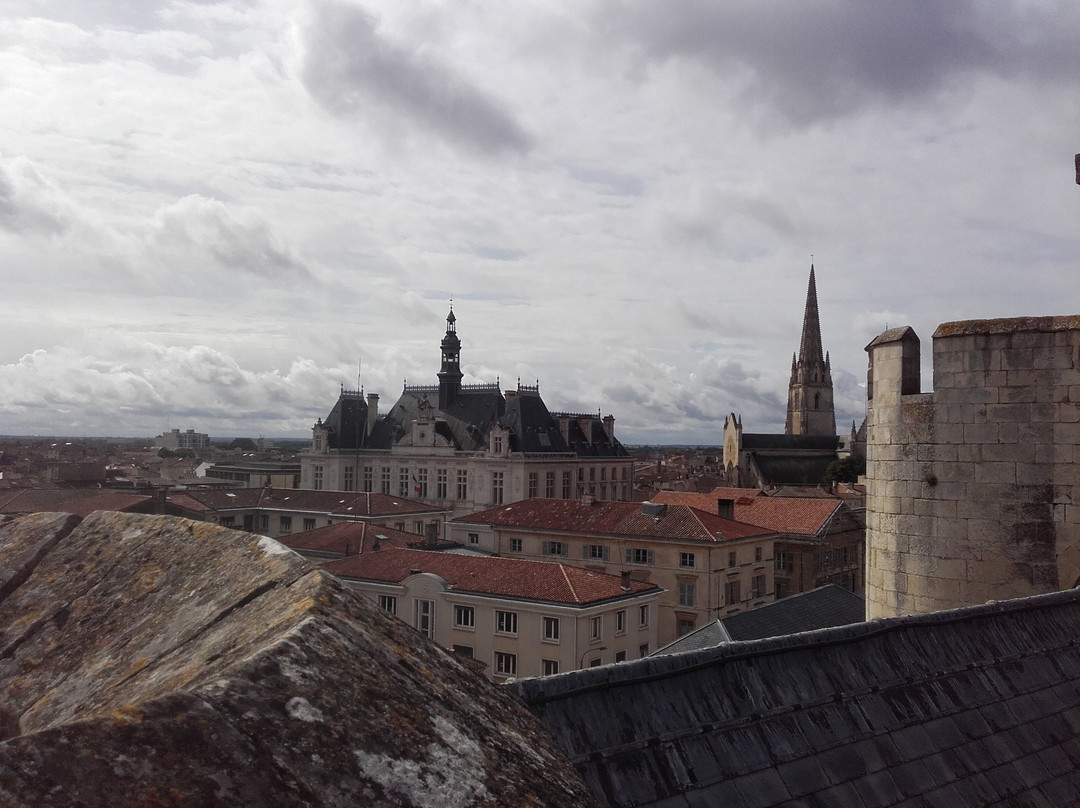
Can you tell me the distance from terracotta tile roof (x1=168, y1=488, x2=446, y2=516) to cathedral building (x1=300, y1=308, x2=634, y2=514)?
43.7 feet

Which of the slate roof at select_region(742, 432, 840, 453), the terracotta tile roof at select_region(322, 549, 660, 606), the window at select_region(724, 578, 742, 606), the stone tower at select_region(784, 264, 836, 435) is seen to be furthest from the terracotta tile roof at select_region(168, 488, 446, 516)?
the stone tower at select_region(784, 264, 836, 435)

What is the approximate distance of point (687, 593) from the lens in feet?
145

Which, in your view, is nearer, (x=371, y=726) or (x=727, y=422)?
(x=371, y=726)

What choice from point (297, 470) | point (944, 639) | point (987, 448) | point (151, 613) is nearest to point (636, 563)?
point (987, 448)

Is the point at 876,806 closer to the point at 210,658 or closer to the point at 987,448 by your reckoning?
the point at 210,658

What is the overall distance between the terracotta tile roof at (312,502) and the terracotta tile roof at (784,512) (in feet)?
65.4

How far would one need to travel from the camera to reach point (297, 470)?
115 metres

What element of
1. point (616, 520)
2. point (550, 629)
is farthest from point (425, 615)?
point (616, 520)

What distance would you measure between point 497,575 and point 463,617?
Result: 7.17 feet

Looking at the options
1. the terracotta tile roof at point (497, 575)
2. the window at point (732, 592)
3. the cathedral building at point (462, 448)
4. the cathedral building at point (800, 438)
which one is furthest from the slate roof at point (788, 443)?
the terracotta tile roof at point (497, 575)

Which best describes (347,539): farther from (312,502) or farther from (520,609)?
(312,502)

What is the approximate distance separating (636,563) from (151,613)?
146 feet

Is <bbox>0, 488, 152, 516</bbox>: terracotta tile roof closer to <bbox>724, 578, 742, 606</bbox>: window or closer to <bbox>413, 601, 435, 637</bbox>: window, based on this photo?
<bbox>413, 601, 435, 637</bbox>: window

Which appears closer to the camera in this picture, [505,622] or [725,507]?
[505,622]
